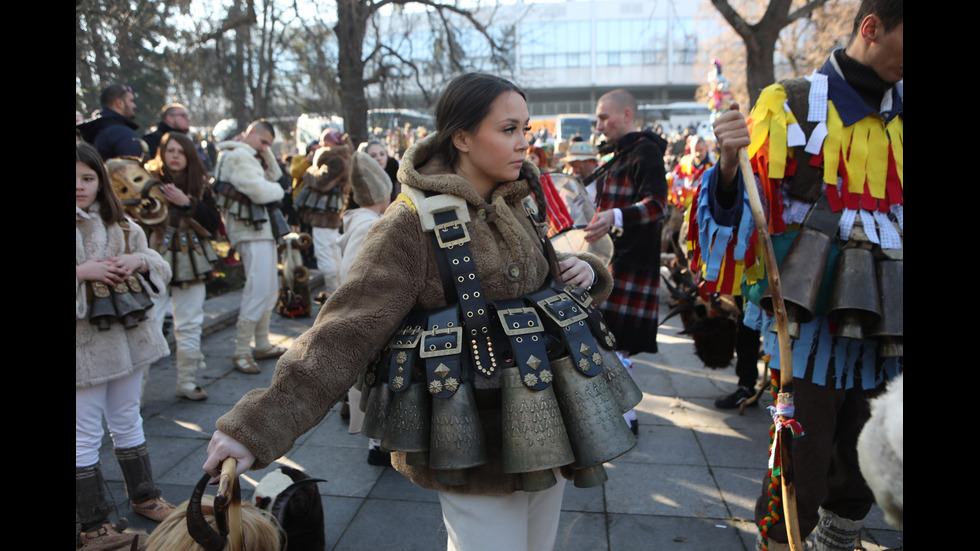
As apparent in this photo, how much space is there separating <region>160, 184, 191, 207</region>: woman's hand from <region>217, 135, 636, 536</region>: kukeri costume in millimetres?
3360

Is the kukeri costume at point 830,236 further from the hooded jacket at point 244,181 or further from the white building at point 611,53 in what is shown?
the white building at point 611,53

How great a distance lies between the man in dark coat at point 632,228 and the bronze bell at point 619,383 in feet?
7.57

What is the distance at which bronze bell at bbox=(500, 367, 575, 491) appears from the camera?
5.35 feet

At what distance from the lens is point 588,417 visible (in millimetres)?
1700

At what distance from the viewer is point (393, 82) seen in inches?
572

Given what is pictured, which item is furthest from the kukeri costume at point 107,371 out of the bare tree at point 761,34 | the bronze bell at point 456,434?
the bare tree at point 761,34

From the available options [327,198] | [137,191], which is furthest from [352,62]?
[137,191]

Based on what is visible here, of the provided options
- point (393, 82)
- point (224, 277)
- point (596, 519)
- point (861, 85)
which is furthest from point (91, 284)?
point (393, 82)

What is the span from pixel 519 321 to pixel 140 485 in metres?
2.51

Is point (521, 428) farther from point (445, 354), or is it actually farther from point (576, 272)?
point (576, 272)

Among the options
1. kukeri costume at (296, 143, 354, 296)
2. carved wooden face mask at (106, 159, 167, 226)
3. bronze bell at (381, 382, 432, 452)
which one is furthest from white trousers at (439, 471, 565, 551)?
kukeri costume at (296, 143, 354, 296)

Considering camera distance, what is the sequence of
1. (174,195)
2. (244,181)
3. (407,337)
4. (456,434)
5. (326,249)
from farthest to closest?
(326,249), (244,181), (174,195), (407,337), (456,434)

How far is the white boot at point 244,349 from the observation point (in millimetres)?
5699
